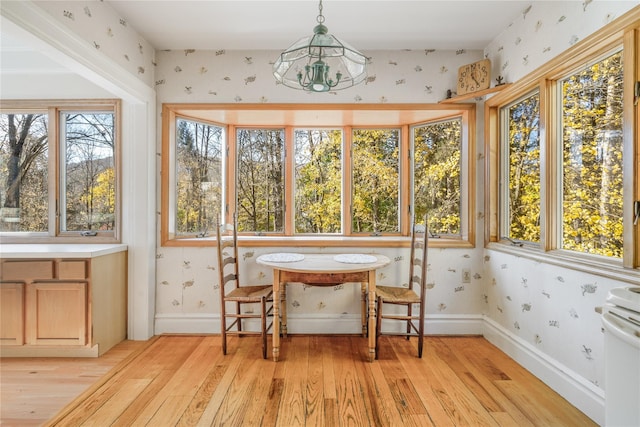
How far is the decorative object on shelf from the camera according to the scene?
8.67 feet

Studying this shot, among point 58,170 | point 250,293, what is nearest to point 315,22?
point 250,293

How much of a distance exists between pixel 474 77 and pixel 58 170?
3.80m

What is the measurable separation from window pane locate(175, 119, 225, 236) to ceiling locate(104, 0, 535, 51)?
0.77 metres

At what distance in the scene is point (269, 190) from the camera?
332 cm

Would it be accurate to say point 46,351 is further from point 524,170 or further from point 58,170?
point 524,170

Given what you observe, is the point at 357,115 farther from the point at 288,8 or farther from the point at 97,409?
the point at 97,409

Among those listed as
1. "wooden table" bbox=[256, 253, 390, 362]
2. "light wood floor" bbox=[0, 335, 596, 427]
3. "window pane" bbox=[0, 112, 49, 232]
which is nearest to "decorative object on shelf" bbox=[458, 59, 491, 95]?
"wooden table" bbox=[256, 253, 390, 362]

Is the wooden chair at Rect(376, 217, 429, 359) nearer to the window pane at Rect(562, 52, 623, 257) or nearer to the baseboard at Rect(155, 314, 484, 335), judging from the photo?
the baseboard at Rect(155, 314, 484, 335)

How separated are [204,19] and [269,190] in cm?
157

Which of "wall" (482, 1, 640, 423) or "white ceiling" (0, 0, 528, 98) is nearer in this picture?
"wall" (482, 1, 640, 423)

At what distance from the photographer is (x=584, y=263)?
1.81 m

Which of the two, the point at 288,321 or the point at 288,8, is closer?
the point at 288,8

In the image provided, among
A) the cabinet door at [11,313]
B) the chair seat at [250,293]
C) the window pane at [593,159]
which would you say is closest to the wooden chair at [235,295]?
the chair seat at [250,293]

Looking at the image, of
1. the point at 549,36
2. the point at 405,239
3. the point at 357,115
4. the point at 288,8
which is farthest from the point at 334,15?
the point at 405,239
